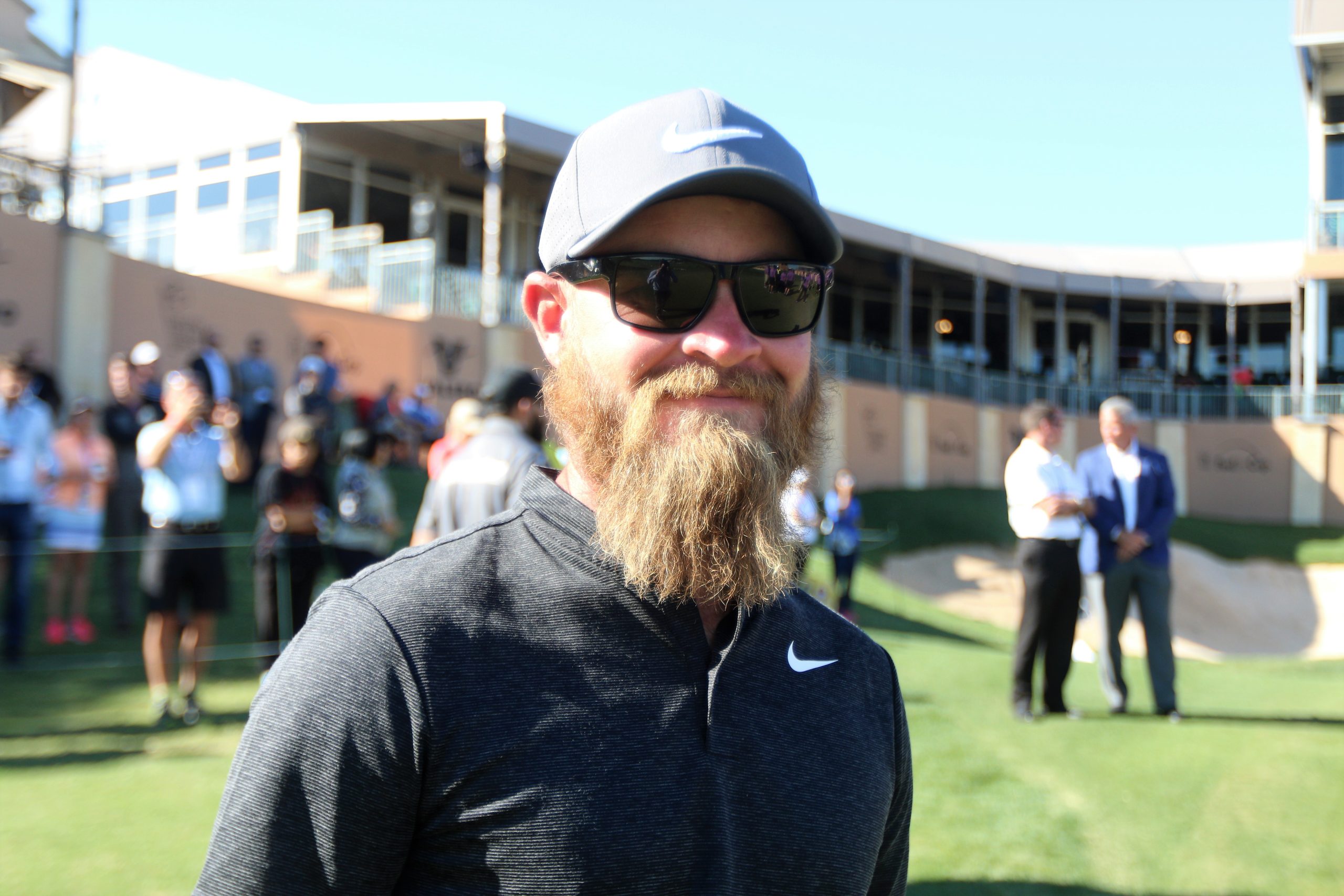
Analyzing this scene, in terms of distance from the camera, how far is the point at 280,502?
7.22 metres

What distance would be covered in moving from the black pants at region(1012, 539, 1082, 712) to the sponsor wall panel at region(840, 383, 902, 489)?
17.3 metres

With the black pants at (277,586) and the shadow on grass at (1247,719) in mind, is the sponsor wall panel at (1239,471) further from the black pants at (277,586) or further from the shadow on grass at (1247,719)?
the black pants at (277,586)

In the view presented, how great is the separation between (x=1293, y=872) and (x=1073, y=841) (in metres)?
0.88

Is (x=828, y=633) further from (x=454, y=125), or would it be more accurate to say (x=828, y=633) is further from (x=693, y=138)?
(x=454, y=125)

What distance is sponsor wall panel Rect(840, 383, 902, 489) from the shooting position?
82.8 feet

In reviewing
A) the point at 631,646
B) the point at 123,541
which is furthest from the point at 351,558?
the point at 631,646

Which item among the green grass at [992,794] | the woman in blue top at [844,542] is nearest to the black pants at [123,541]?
the green grass at [992,794]

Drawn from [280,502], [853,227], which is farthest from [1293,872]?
[853,227]

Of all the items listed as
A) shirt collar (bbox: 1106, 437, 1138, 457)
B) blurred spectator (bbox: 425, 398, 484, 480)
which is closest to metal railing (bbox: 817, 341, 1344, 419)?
shirt collar (bbox: 1106, 437, 1138, 457)

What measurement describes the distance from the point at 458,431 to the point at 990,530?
56.8ft

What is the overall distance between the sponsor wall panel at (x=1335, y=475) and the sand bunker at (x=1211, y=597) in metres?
6.35

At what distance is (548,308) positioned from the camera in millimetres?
1793

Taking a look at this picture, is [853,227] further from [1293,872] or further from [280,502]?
[1293,872]

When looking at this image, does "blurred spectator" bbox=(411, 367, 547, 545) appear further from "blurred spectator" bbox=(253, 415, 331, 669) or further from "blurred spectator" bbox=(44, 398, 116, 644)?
"blurred spectator" bbox=(44, 398, 116, 644)
